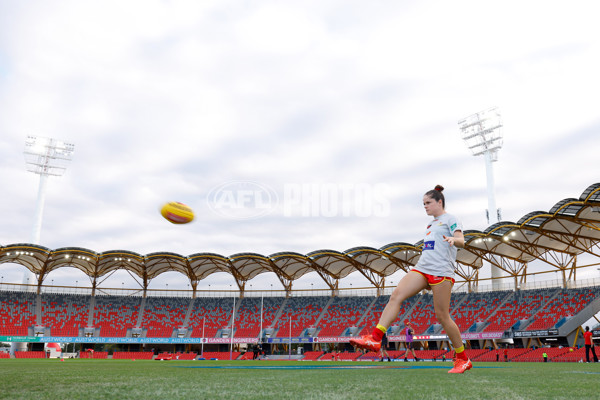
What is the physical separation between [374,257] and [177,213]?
3720cm

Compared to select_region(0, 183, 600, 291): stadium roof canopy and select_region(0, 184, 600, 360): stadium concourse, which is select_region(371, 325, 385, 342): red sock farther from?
select_region(0, 184, 600, 360): stadium concourse

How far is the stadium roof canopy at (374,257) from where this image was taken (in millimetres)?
38594

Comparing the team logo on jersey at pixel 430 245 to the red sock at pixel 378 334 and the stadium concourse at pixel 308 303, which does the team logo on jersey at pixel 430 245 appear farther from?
the stadium concourse at pixel 308 303

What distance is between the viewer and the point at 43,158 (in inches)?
2393

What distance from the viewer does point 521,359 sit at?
122 ft

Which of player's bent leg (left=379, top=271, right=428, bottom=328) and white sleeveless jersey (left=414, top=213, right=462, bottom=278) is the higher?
white sleeveless jersey (left=414, top=213, right=462, bottom=278)

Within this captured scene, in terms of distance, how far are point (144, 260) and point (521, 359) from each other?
4172 cm

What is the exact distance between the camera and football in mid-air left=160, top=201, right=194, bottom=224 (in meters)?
19.0

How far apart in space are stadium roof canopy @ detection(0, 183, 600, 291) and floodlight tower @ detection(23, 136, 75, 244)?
27.8 ft

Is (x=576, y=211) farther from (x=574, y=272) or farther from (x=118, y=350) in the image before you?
(x=118, y=350)

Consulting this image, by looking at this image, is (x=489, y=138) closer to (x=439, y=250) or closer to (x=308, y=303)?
(x=308, y=303)

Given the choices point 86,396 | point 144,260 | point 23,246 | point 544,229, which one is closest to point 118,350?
point 144,260

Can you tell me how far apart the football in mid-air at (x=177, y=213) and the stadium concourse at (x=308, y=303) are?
30080 millimetres

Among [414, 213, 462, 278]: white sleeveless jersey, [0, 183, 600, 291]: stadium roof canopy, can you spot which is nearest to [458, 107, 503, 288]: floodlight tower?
[0, 183, 600, 291]: stadium roof canopy
